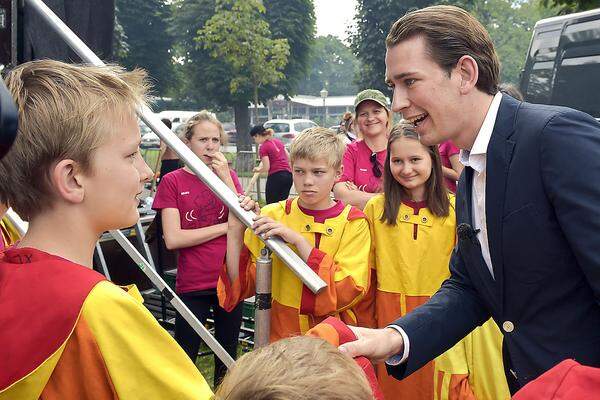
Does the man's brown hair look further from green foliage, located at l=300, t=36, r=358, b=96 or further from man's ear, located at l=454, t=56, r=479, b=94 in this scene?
green foliage, located at l=300, t=36, r=358, b=96

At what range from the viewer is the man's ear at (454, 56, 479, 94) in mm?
2072

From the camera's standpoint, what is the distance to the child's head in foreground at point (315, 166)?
10.4ft

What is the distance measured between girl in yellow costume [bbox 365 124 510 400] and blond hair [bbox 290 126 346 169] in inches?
11.6

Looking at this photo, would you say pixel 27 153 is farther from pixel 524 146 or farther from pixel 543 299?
pixel 543 299

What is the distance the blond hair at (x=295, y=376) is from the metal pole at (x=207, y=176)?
111 cm

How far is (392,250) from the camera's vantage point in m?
Result: 3.22

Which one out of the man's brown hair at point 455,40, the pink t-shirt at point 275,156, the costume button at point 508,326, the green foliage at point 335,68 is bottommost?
the pink t-shirt at point 275,156

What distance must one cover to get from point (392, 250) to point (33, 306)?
2158 millimetres

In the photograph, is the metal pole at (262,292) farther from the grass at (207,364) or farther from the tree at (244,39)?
the tree at (244,39)

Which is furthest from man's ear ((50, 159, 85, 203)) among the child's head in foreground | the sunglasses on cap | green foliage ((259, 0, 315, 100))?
green foliage ((259, 0, 315, 100))

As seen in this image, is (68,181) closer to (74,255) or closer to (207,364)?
(74,255)

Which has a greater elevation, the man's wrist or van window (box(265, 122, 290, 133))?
the man's wrist

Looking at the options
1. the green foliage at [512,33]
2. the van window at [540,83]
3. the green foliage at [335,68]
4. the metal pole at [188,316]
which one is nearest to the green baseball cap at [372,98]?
the metal pole at [188,316]

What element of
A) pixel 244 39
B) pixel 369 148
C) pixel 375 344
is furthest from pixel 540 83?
pixel 244 39
